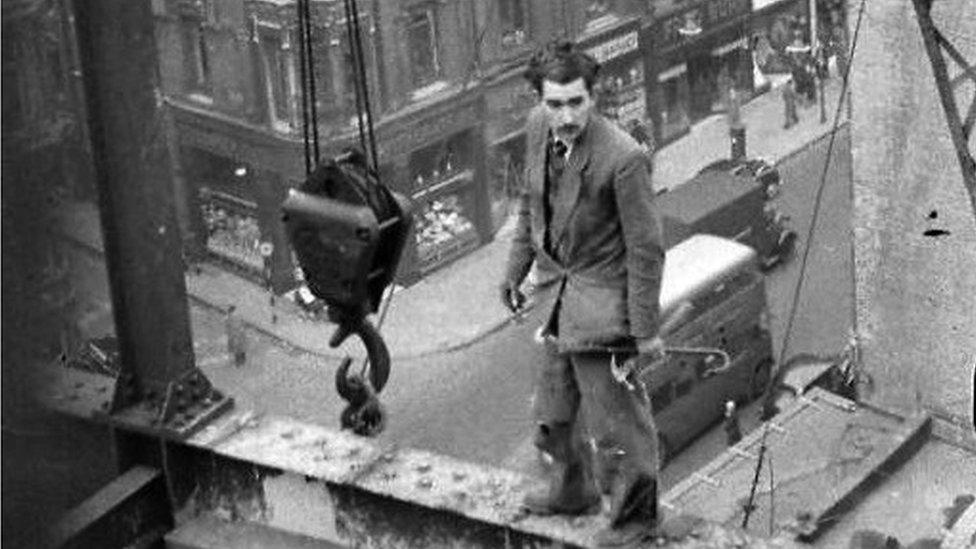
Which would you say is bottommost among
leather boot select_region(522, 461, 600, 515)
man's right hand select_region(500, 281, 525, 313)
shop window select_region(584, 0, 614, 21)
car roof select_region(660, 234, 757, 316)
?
car roof select_region(660, 234, 757, 316)

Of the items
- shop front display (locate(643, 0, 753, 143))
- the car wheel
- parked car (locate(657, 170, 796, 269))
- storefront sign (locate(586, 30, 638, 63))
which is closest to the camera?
the car wheel

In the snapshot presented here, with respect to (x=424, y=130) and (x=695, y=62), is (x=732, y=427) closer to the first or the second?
(x=424, y=130)

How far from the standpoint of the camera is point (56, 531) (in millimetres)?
11469

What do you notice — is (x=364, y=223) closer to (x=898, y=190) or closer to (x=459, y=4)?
(x=898, y=190)

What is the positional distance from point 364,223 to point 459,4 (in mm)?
31960

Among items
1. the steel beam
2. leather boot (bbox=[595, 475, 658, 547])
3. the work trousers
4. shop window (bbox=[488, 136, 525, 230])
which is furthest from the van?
leather boot (bbox=[595, 475, 658, 547])

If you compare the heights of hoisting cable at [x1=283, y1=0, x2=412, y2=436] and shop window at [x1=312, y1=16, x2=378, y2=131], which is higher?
hoisting cable at [x1=283, y1=0, x2=412, y2=436]

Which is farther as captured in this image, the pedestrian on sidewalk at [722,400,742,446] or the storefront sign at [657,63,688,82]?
the storefront sign at [657,63,688,82]

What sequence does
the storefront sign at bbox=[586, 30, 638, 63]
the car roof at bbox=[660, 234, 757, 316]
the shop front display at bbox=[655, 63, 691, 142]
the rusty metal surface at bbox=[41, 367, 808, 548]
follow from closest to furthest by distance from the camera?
the rusty metal surface at bbox=[41, 367, 808, 548] < the car roof at bbox=[660, 234, 757, 316] < the storefront sign at bbox=[586, 30, 638, 63] < the shop front display at bbox=[655, 63, 691, 142]

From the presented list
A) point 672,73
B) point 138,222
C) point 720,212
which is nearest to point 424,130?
point 720,212

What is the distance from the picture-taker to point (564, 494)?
1075 centimetres

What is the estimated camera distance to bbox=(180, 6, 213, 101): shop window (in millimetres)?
41375

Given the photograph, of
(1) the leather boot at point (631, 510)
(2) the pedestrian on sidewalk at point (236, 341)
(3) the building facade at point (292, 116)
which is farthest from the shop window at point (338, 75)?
(1) the leather boot at point (631, 510)

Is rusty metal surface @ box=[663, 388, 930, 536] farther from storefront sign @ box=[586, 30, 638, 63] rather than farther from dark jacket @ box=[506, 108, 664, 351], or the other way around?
storefront sign @ box=[586, 30, 638, 63]
